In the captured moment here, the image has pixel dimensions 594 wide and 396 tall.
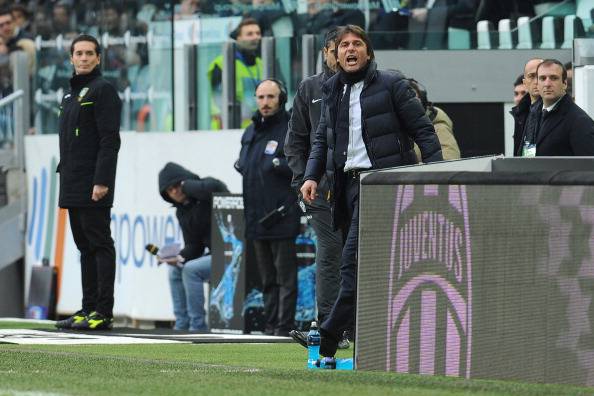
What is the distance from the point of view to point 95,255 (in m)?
14.1

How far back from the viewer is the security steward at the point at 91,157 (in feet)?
45.1

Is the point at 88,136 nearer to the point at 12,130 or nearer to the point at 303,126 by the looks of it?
the point at 303,126

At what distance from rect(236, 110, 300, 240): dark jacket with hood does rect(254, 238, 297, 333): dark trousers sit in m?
0.11

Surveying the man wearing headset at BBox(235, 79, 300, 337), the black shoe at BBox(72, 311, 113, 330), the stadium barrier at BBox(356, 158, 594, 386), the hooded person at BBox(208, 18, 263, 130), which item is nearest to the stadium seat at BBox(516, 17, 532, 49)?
the hooded person at BBox(208, 18, 263, 130)

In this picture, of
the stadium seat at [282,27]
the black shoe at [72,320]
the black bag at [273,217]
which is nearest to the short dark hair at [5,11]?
the stadium seat at [282,27]

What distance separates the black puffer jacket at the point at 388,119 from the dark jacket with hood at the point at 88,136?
4353 millimetres

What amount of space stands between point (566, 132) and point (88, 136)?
4.43 meters

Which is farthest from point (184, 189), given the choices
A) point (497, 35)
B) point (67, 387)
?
point (67, 387)

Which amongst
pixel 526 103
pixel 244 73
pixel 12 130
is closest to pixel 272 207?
pixel 526 103

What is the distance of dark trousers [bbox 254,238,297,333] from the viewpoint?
1412cm

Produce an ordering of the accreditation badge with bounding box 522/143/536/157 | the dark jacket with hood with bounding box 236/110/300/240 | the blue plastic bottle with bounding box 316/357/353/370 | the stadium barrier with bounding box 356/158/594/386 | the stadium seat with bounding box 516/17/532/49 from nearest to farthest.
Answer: the stadium barrier with bounding box 356/158/594/386 < the blue plastic bottle with bounding box 316/357/353/370 < the accreditation badge with bounding box 522/143/536/157 < the dark jacket with hood with bounding box 236/110/300/240 < the stadium seat with bounding box 516/17/532/49

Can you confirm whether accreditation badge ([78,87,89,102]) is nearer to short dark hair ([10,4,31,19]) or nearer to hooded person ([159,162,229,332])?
hooded person ([159,162,229,332])

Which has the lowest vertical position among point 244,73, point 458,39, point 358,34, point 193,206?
point 193,206

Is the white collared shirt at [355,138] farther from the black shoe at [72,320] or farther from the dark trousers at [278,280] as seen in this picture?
the black shoe at [72,320]
